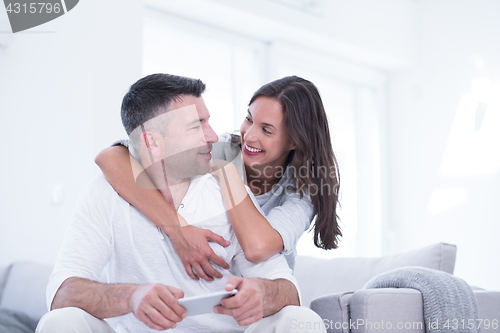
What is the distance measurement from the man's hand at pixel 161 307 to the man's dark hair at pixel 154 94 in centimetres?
50

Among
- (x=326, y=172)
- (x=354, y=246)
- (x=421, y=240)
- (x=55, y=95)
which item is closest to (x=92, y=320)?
(x=326, y=172)

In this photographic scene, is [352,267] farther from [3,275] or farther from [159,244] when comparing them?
[3,275]

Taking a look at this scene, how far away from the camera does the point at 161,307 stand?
2.96 ft

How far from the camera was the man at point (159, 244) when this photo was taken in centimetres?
99

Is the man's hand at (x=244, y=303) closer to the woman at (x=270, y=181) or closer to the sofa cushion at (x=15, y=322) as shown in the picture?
the woman at (x=270, y=181)

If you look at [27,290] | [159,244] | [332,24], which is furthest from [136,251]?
[332,24]

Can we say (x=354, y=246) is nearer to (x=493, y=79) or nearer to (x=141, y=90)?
(x=493, y=79)

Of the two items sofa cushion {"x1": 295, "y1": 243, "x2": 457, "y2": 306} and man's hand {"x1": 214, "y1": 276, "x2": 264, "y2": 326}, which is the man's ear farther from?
sofa cushion {"x1": 295, "y1": 243, "x2": 457, "y2": 306}

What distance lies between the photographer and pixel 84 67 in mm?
2404

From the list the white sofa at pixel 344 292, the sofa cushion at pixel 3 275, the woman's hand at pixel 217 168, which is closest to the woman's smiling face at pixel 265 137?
the woman's hand at pixel 217 168

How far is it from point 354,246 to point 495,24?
2.09 meters

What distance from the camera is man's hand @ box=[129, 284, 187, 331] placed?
898mm

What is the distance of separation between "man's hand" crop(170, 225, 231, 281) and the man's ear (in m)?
0.24

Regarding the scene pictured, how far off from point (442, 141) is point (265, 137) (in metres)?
2.69
